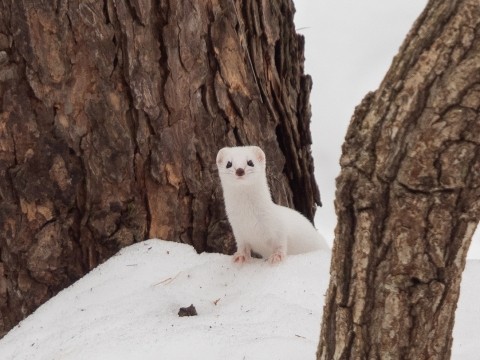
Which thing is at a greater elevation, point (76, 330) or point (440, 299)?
point (440, 299)

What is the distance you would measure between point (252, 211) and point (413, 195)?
90.1 inches

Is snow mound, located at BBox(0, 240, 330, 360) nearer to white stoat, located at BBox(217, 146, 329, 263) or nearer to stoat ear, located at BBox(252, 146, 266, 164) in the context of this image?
white stoat, located at BBox(217, 146, 329, 263)

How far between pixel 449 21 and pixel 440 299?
74 cm

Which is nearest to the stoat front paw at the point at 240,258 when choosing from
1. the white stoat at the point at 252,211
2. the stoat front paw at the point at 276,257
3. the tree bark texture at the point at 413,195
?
the white stoat at the point at 252,211

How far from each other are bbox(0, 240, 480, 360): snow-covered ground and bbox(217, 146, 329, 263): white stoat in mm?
146

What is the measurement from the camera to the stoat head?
383 cm

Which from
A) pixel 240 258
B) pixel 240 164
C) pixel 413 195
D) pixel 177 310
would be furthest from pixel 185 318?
pixel 413 195

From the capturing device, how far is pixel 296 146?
16.0 feet

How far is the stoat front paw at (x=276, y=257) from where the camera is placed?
3.86 metres

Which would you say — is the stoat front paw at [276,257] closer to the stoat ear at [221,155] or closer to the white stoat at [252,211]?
the white stoat at [252,211]

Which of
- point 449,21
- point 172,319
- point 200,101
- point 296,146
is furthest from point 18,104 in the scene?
point 449,21

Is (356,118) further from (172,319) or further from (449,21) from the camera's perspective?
(172,319)

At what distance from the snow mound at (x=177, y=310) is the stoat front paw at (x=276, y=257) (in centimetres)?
4

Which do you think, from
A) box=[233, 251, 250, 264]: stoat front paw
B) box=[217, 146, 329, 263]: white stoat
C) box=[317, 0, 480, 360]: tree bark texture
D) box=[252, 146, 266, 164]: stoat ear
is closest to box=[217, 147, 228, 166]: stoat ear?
box=[217, 146, 329, 263]: white stoat
